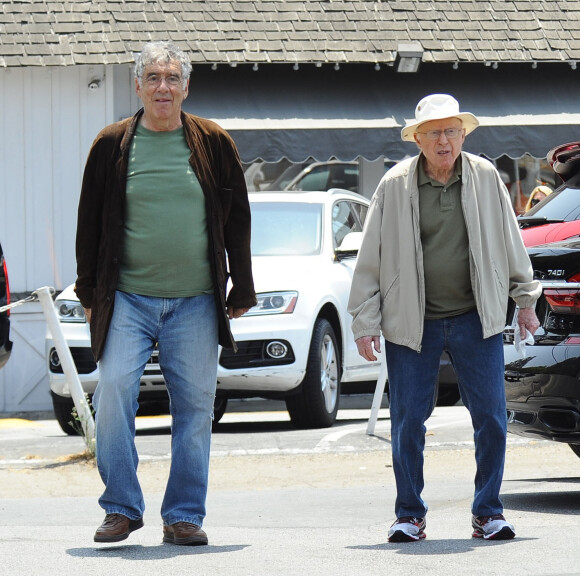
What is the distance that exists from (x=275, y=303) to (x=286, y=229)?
1170 millimetres

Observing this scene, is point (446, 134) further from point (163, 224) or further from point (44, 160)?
point (44, 160)

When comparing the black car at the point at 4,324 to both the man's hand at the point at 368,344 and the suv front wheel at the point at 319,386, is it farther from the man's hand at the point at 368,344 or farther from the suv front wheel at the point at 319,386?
the man's hand at the point at 368,344

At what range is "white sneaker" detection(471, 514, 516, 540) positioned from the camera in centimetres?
614

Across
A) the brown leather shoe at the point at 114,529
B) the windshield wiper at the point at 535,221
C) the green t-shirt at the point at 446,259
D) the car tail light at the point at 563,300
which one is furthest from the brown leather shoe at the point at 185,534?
the windshield wiper at the point at 535,221

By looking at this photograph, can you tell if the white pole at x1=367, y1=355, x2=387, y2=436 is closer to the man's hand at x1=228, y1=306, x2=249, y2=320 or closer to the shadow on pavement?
the man's hand at x1=228, y1=306, x2=249, y2=320

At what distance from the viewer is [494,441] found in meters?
6.17

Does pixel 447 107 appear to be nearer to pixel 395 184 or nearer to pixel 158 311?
pixel 395 184

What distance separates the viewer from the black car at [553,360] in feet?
22.6

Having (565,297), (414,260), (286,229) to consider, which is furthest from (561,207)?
(286,229)

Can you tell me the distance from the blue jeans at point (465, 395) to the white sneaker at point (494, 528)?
3 cm

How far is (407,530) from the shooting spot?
619 centimetres

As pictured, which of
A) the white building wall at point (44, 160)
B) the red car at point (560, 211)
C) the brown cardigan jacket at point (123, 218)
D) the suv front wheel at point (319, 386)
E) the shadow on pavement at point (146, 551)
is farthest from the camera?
the white building wall at point (44, 160)

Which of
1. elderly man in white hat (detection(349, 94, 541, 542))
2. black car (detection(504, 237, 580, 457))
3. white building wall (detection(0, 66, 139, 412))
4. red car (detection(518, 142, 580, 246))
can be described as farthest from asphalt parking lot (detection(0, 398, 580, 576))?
white building wall (detection(0, 66, 139, 412))

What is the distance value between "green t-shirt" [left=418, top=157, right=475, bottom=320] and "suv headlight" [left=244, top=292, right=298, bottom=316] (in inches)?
187
